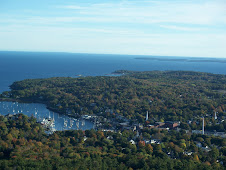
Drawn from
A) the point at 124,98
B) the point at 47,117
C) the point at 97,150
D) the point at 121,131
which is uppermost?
the point at 124,98

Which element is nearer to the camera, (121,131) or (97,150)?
(97,150)

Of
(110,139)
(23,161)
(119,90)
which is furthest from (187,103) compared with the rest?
(23,161)

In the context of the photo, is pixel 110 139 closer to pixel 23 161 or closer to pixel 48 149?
pixel 48 149

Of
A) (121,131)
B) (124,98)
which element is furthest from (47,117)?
(124,98)

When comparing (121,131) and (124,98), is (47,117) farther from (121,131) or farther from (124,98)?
(124,98)

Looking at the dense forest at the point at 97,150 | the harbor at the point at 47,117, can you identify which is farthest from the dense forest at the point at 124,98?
the dense forest at the point at 97,150

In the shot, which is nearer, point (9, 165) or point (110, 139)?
point (9, 165)

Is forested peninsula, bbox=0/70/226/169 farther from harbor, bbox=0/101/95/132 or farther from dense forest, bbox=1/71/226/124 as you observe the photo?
harbor, bbox=0/101/95/132
